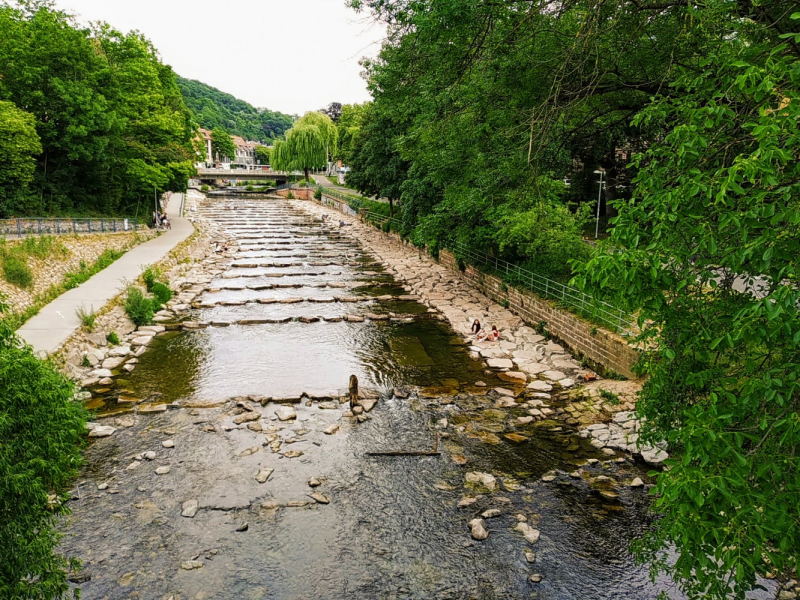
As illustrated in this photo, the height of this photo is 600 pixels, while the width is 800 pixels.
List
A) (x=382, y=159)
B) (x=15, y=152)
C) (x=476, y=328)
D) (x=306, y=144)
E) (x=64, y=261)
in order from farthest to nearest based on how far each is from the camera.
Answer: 1. (x=306, y=144)
2. (x=382, y=159)
3. (x=15, y=152)
4. (x=64, y=261)
5. (x=476, y=328)

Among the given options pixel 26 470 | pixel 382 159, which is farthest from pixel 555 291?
pixel 382 159

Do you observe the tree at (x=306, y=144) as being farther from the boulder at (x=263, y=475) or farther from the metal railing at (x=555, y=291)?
the boulder at (x=263, y=475)

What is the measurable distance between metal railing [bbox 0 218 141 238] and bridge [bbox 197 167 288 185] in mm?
58347

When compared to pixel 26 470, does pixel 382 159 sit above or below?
above

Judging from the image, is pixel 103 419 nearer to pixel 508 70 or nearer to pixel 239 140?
pixel 508 70

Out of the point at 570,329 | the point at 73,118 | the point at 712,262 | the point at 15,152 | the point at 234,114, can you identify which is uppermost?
the point at 234,114

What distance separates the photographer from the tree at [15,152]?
21.2 meters

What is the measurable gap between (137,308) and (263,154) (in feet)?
418

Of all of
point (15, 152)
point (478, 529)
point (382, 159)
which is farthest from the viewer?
point (382, 159)

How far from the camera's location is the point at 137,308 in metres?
18.5

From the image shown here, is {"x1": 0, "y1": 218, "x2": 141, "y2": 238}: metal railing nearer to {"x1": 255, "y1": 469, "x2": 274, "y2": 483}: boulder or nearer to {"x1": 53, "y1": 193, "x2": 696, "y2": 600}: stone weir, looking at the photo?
{"x1": 53, "y1": 193, "x2": 696, "y2": 600}: stone weir

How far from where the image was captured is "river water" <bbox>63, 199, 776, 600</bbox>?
293 inches

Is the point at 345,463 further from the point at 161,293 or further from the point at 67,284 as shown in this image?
the point at 67,284

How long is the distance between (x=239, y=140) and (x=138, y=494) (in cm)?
14490
